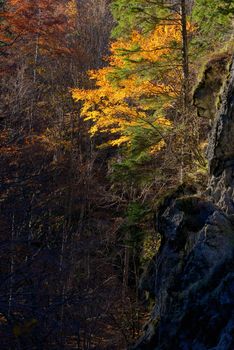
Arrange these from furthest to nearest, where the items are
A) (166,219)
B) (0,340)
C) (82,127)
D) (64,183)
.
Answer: (82,127) < (64,183) < (166,219) < (0,340)

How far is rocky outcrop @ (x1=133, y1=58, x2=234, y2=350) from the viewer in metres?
7.58

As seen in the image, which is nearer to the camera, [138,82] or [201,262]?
[201,262]

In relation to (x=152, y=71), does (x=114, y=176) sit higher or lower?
lower

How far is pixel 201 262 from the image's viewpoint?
8.16 meters

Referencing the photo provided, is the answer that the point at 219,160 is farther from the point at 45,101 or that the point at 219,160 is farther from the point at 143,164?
the point at 45,101

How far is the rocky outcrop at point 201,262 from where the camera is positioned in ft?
24.9

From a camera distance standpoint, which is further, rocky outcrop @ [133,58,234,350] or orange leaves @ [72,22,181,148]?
orange leaves @ [72,22,181,148]

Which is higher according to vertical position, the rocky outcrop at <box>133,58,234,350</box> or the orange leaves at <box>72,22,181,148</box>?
the orange leaves at <box>72,22,181,148</box>

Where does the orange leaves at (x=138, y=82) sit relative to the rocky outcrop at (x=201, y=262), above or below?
above

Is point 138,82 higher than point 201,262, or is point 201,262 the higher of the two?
point 138,82

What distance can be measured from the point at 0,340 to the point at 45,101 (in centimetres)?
1438

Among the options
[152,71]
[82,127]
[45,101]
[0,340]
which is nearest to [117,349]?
[0,340]

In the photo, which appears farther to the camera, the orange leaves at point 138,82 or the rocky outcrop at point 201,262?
the orange leaves at point 138,82

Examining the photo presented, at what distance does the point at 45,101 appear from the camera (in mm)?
21469
